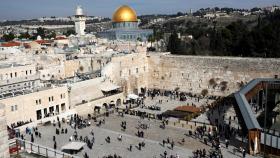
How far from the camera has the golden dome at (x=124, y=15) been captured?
1908 inches

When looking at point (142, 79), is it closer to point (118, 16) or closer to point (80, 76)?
point (80, 76)

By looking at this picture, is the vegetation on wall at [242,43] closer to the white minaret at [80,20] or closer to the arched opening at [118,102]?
the arched opening at [118,102]

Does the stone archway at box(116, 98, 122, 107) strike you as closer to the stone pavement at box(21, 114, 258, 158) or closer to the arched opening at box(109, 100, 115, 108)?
the arched opening at box(109, 100, 115, 108)

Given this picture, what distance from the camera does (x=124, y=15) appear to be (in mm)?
48469

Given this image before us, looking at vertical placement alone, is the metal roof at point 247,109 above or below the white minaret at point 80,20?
below

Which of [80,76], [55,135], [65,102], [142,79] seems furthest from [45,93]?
[142,79]

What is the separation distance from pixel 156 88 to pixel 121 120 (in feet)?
36.0

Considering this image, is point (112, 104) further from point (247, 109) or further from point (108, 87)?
point (247, 109)

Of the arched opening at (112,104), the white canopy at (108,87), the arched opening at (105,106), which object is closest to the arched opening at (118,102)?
the arched opening at (112,104)

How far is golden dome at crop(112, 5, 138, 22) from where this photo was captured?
48469mm

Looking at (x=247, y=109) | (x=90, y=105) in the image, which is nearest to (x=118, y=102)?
(x=90, y=105)

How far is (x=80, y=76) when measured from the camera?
29.6 meters

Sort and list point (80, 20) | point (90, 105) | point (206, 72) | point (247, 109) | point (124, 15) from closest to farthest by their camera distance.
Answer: point (247, 109) → point (90, 105) → point (206, 72) → point (124, 15) → point (80, 20)

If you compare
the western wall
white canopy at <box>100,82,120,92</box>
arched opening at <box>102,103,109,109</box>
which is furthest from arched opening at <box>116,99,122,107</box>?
the western wall
